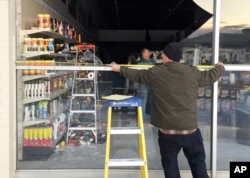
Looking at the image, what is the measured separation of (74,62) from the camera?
4.95 metres

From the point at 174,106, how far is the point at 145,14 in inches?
667

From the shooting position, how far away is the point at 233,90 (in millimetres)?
4727

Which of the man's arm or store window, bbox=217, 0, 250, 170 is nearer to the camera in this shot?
the man's arm

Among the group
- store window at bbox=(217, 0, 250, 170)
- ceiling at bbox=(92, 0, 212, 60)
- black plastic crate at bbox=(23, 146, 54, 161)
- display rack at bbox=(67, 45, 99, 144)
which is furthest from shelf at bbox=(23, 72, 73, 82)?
ceiling at bbox=(92, 0, 212, 60)

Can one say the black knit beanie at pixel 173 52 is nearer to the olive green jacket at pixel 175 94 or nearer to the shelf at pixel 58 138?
the olive green jacket at pixel 175 94

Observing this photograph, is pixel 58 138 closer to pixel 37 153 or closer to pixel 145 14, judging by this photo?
pixel 37 153

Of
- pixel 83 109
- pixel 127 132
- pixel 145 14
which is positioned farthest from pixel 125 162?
pixel 145 14

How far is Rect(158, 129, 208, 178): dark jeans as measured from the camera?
3.58 m

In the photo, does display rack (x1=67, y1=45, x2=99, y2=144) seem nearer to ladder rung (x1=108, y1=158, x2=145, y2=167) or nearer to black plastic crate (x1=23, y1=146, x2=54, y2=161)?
black plastic crate (x1=23, y1=146, x2=54, y2=161)

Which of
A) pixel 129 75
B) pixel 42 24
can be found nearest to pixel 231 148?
pixel 129 75

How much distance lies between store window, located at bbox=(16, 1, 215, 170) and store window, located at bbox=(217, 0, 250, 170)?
16 cm

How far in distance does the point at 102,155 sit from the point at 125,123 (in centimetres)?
56

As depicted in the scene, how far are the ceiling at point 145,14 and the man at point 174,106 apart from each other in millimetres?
10513
